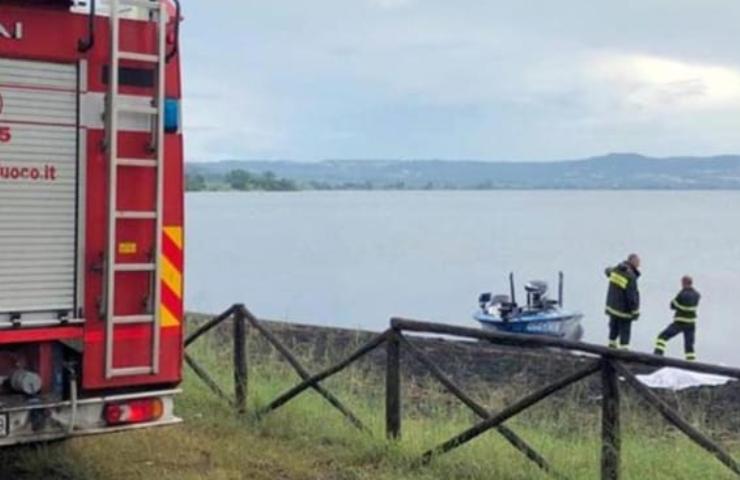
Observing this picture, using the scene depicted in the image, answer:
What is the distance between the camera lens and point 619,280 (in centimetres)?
2312

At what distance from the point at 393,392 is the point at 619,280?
15.1 meters

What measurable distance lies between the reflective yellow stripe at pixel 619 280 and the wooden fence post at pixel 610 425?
629 inches

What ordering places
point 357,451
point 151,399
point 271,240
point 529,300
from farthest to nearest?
point 271,240 < point 529,300 < point 357,451 < point 151,399

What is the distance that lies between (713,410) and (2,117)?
11897 mm

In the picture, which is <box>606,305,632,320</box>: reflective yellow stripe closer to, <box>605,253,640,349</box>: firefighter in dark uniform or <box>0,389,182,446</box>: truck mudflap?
<box>605,253,640,349</box>: firefighter in dark uniform

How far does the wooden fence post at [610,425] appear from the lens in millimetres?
7383

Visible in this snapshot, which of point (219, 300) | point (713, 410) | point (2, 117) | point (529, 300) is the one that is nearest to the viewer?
point (2, 117)

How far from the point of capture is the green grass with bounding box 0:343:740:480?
7.96 meters

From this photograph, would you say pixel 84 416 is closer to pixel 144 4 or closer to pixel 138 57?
pixel 138 57

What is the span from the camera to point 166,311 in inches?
278

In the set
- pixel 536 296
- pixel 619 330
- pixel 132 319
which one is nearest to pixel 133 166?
pixel 132 319

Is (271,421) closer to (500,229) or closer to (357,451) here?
(357,451)

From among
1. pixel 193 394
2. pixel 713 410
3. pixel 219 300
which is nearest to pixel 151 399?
pixel 193 394

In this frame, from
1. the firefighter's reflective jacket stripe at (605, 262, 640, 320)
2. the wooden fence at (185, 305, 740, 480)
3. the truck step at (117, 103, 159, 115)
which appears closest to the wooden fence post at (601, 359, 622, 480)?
the wooden fence at (185, 305, 740, 480)
